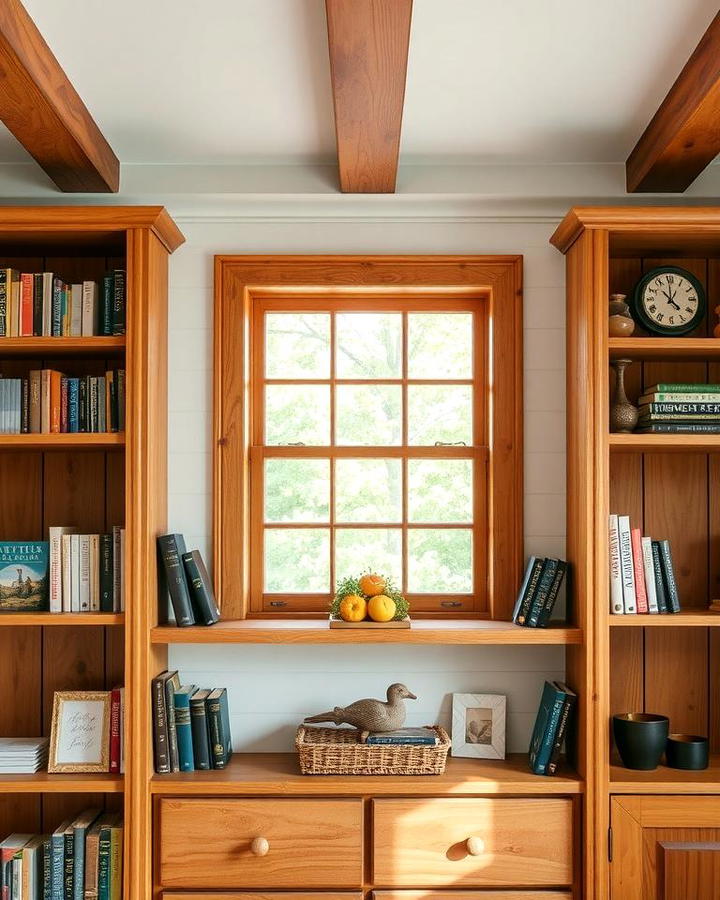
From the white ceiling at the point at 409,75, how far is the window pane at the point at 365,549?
126 centimetres

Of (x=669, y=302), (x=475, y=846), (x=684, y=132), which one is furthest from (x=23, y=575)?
(x=684, y=132)

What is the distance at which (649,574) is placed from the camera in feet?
9.73

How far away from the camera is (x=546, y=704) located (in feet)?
9.82

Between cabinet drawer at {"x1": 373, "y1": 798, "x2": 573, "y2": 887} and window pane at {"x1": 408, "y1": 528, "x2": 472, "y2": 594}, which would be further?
window pane at {"x1": 408, "y1": 528, "x2": 472, "y2": 594}

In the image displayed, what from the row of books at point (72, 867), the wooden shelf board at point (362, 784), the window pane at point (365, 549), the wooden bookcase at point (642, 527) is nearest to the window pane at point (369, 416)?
the window pane at point (365, 549)

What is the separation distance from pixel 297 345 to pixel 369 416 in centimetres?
36

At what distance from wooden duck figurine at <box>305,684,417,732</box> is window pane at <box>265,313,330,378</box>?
→ 1.12 metres

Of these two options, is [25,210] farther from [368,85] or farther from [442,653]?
[442,653]

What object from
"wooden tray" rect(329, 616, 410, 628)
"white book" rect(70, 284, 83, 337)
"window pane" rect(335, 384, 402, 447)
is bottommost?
"wooden tray" rect(329, 616, 410, 628)

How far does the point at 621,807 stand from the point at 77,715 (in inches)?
66.3

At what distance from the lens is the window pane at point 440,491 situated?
3.35m

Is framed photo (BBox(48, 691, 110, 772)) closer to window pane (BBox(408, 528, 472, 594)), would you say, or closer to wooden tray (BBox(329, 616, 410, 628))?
wooden tray (BBox(329, 616, 410, 628))

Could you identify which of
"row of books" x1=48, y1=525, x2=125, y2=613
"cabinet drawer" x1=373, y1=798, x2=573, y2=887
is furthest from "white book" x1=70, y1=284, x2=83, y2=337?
"cabinet drawer" x1=373, y1=798, x2=573, y2=887

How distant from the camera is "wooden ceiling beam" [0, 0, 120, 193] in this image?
2.19 metres
